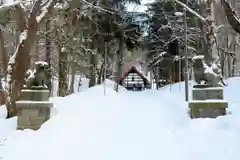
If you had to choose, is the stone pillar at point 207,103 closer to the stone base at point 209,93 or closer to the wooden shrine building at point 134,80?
the stone base at point 209,93

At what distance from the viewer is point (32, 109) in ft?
31.0

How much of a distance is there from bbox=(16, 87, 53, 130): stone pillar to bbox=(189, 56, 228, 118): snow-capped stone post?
417 cm

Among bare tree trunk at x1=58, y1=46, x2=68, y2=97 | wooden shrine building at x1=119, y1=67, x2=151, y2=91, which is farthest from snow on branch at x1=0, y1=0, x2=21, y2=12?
wooden shrine building at x1=119, y1=67, x2=151, y2=91

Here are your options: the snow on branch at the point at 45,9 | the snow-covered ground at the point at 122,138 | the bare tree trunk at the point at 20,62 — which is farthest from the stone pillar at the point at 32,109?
the snow on branch at the point at 45,9

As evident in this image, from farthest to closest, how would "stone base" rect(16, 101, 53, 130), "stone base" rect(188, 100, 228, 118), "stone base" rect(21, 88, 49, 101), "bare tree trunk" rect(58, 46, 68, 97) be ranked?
"bare tree trunk" rect(58, 46, 68, 97) → "stone base" rect(188, 100, 228, 118) → "stone base" rect(21, 88, 49, 101) → "stone base" rect(16, 101, 53, 130)

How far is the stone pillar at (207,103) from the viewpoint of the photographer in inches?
383

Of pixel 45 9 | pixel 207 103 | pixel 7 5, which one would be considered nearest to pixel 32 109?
pixel 7 5

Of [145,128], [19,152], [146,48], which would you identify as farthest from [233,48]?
[19,152]

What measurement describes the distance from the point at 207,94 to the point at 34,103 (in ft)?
15.9

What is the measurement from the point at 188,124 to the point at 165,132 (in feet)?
3.95

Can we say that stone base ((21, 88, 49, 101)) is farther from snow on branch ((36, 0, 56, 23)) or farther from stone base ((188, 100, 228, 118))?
stone base ((188, 100, 228, 118))

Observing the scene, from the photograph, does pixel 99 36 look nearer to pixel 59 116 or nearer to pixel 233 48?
pixel 59 116

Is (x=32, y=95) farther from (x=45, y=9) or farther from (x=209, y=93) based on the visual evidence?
(x=209, y=93)

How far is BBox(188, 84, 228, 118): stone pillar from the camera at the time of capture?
973cm
